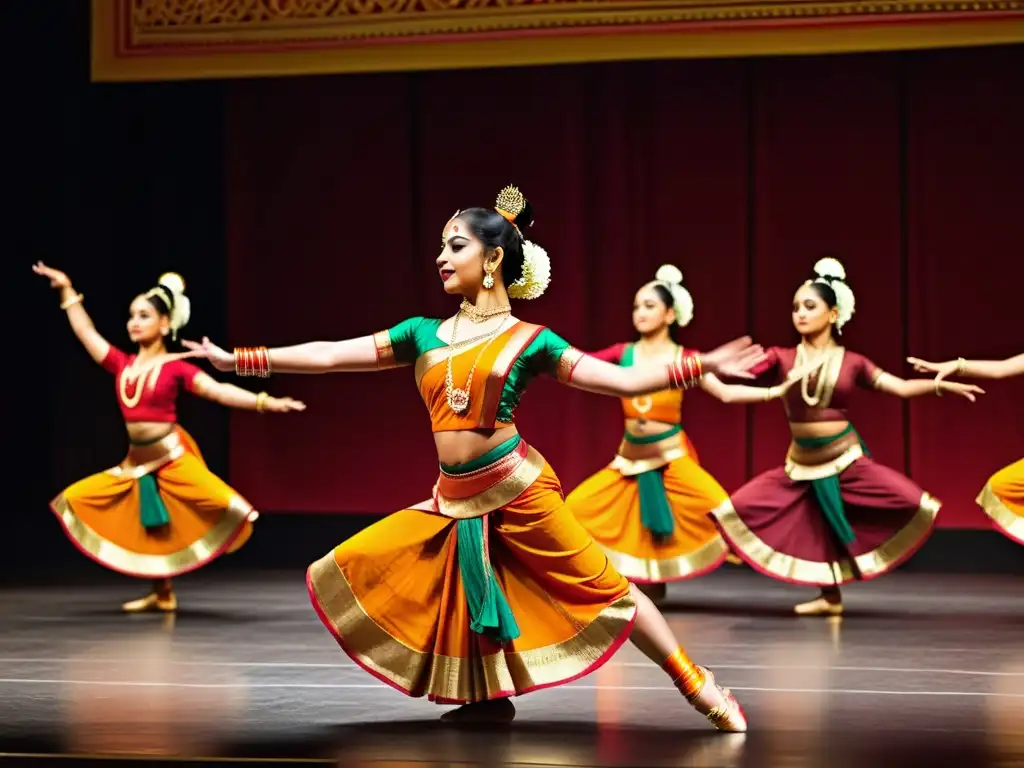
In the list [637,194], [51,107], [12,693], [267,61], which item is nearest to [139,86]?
[51,107]

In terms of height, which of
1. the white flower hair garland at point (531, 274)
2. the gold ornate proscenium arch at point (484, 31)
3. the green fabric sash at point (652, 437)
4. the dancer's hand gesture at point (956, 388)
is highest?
the gold ornate proscenium arch at point (484, 31)

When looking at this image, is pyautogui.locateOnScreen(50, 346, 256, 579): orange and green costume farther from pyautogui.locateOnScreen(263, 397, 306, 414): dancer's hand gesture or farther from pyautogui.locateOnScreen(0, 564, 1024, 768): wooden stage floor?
pyautogui.locateOnScreen(263, 397, 306, 414): dancer's hand gesture

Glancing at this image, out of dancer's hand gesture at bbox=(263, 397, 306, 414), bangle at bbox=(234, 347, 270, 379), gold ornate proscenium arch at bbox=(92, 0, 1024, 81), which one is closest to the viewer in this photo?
bangle at bbox=(234, 347, 270, 379)

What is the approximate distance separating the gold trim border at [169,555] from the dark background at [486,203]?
1.26m

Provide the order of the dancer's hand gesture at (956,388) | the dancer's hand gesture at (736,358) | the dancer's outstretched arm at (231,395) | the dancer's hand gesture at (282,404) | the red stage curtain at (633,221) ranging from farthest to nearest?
the red stage curtain at (633,221), the dancer's outstretched arm at (231,395), the dancer's hand gesture at (956,388), the dancer's hand gesture at (282,404), the dancer's hand gesture at (736,358)

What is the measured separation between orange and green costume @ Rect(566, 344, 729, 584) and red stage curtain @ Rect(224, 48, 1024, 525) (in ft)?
5.13

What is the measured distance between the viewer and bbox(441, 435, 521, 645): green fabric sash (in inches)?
113

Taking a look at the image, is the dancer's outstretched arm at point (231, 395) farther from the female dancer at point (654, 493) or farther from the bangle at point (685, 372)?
the bangle at point (685, 372)

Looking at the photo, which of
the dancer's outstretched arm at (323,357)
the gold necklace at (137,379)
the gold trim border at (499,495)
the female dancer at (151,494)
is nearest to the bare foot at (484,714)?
the gold trim border at (499,495)

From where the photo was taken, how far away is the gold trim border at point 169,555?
15.4 ft

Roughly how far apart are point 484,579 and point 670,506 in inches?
83.5

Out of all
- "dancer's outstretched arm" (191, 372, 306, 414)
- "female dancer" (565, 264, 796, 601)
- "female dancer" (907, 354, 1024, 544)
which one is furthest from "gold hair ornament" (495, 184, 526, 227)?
"female dancer" (565, 264, 796, 601)

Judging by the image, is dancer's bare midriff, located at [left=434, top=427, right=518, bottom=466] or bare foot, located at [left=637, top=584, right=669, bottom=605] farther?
bare foot, located at [left=637, top=584, right=669, bottom=605]

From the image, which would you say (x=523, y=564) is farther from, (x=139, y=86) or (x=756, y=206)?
(x=139, y=86)
